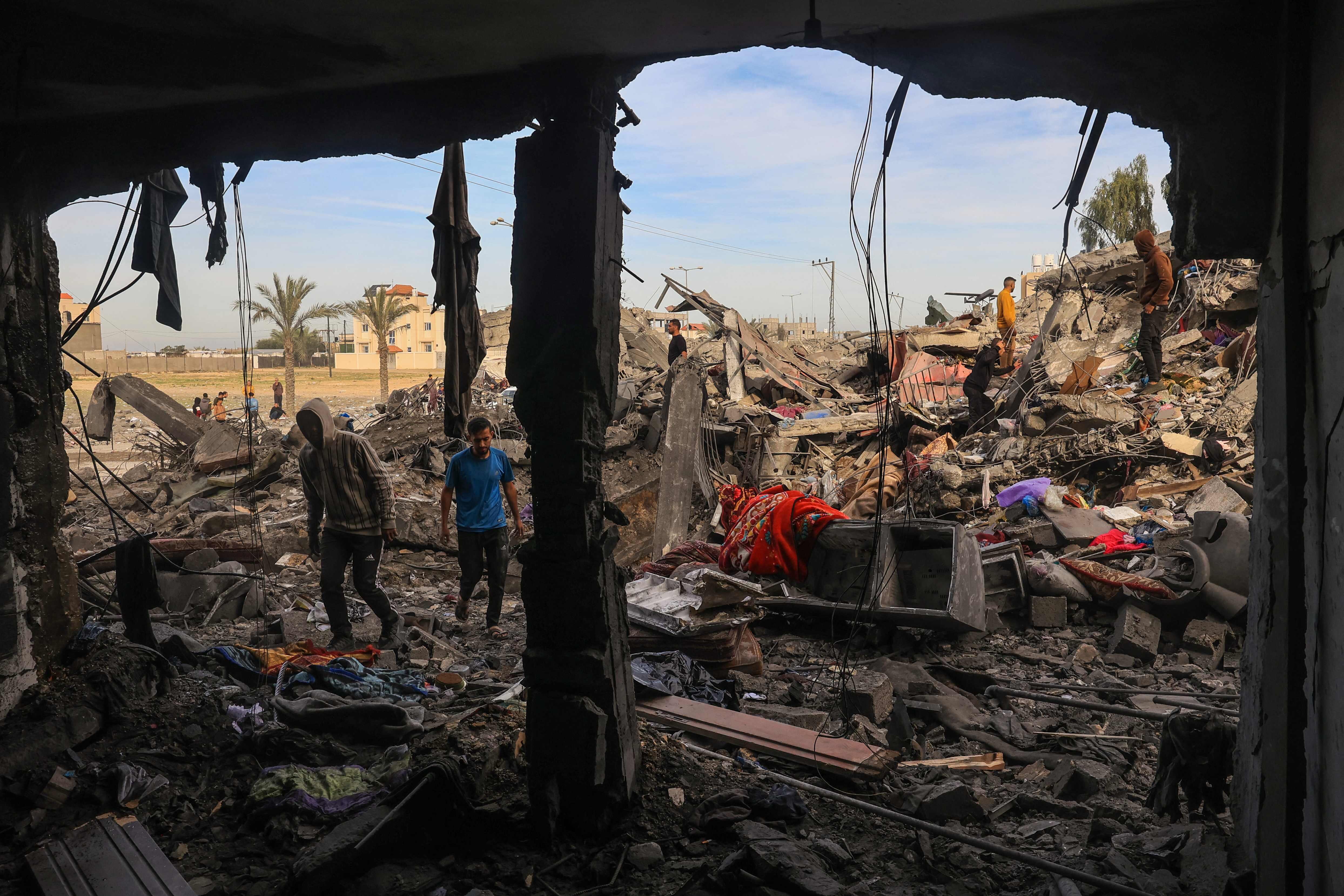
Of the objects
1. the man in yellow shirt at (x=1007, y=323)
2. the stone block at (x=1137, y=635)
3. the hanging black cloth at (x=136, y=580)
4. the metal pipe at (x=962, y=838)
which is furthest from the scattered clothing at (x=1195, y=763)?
the man in yellow shirt at (x=1007, y=323)

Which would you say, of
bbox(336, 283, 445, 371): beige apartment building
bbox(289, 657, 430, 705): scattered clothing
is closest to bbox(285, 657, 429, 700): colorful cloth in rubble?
bbox(289, 657, 430, 705): scattered clothing

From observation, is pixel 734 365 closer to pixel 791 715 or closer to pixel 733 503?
pixel 733 503

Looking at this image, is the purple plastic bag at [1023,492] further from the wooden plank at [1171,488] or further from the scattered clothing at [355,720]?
the scattered clothing at [355,720]

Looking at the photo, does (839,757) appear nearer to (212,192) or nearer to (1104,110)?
(1104,110)

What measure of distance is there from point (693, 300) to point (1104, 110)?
14062mm

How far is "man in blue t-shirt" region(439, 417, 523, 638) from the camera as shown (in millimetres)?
6844

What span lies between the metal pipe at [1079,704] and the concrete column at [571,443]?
8.43 ft

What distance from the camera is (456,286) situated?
4.66 meters

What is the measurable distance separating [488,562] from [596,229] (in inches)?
174

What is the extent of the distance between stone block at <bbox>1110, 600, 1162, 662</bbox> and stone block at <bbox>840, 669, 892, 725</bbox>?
7.37 ft

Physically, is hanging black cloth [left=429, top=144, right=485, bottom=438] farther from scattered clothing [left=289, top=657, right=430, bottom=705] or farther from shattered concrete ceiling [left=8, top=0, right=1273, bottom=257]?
scattered clothing [left=289, top=657, right=430, bottom=705]

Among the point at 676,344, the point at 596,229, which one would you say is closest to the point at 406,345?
the point at 676,344

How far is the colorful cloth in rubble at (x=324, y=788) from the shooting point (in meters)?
4.04

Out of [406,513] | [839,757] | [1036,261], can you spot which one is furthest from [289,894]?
[1036,261]
